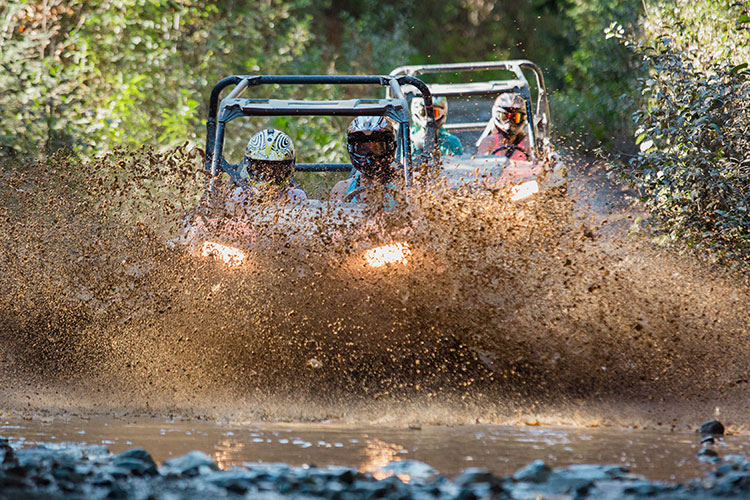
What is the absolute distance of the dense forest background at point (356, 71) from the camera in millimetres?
8758

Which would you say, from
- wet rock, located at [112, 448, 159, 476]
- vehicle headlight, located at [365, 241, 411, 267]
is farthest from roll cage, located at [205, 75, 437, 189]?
wet rock, located at [112, 448, 159, 476]

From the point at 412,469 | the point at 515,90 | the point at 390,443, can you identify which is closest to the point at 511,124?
the point at 515,90

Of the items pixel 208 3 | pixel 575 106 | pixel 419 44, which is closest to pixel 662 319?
pixel 208 3

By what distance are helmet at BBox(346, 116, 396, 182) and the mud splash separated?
3.27 ft

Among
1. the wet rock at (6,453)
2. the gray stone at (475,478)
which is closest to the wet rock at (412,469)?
the gray stone at (475,478)

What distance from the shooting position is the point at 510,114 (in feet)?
35.3

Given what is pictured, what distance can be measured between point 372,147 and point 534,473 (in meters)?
3.82

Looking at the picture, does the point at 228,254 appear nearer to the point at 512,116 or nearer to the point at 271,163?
the point at 271,163

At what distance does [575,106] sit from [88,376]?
15.3 meters

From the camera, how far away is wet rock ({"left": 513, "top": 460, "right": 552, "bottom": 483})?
4.59m

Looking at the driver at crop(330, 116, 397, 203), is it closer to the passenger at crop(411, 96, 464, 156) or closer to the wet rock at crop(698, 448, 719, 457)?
the passenger at crop(411, 96, 464, 156)

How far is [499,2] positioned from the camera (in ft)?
111

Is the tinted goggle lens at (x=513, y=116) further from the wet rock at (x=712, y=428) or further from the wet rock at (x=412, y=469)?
the wet rock at (x=412, y=469)

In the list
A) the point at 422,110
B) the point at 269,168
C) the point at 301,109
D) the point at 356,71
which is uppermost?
the point at 356,71
